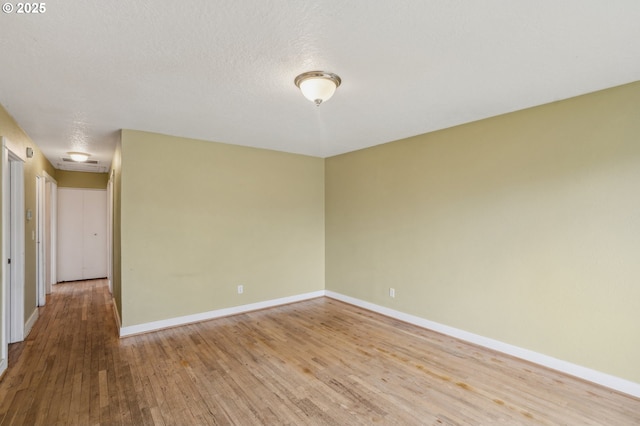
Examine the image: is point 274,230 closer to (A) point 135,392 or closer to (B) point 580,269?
(A) point 135,392

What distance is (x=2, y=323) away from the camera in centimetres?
278

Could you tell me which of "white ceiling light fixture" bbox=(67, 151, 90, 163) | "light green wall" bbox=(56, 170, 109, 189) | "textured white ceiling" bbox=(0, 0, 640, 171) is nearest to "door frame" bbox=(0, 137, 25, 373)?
"textured white ceiling" bbox=(0, 0, 640, 171)

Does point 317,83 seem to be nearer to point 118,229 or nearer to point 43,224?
point 118,229

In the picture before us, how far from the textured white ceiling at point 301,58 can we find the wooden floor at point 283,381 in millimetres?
2469

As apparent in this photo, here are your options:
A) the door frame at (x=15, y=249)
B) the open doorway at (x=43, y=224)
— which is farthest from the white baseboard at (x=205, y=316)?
the open doorway at (x=43, y=224)

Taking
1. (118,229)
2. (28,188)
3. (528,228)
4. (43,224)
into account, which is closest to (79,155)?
(28,188)

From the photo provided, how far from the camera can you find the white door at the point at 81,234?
22.2 feet

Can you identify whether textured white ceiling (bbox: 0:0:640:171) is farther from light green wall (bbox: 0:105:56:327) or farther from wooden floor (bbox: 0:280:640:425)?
wooden floor (bbox: 0:280:640:425)

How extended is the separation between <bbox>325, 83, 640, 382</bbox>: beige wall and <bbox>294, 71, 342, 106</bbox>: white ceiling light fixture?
2.00 meters

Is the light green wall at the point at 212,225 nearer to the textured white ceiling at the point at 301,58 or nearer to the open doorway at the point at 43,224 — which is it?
the textured white ceiling at the point at 301,58

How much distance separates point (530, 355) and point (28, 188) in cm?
613

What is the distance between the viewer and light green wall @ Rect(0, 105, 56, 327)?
324cm

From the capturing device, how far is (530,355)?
3035 millimetres

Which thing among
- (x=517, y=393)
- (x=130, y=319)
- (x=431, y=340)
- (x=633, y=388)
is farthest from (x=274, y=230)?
(x=633, y=388)
